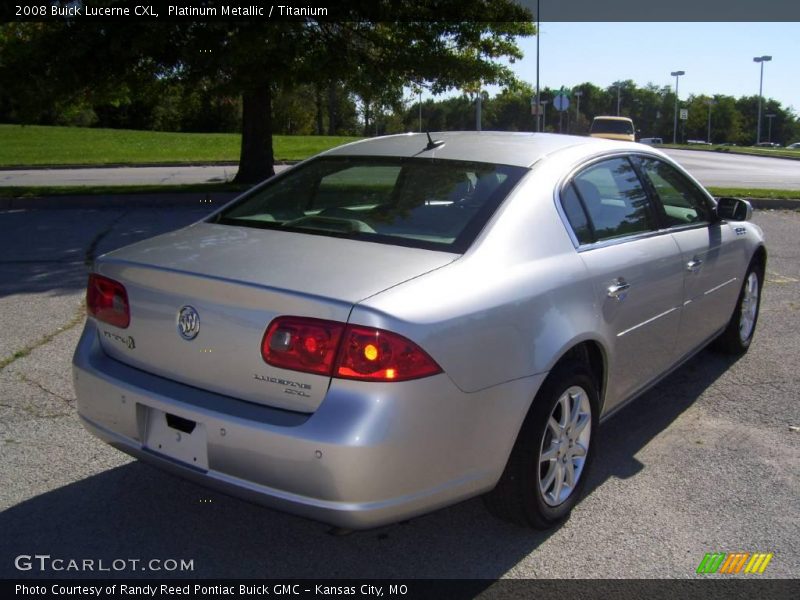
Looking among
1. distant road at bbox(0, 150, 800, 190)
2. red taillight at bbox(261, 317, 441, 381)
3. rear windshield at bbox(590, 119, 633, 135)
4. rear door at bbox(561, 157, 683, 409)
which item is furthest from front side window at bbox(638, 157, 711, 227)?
rear windshield at bbox(590, 119, 633, 135)

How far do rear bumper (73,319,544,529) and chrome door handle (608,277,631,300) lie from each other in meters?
0.75

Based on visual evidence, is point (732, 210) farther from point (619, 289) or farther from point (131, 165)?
point (131, 165)

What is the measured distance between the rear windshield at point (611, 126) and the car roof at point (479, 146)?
31324mm

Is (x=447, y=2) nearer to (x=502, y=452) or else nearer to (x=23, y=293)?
(x=23, y=293)

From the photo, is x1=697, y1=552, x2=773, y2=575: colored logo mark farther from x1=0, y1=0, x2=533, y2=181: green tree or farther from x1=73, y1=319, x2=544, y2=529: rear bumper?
x1=0, y1=0, x2=533, y2=181: green tree

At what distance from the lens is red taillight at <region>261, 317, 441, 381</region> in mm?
2615

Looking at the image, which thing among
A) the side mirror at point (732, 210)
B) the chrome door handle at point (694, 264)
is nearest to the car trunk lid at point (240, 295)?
the chrome door handle at point (694, 264)

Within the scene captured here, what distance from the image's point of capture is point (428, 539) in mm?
3297

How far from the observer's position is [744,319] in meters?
5.72

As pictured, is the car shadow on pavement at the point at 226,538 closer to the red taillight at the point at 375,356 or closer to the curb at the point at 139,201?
the red taillight at the point at 375,356

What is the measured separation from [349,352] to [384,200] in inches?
49.2

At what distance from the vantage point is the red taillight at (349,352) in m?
2.62

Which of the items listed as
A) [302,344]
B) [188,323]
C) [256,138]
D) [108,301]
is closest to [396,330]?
[302,344]

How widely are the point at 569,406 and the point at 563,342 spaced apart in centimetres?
34
